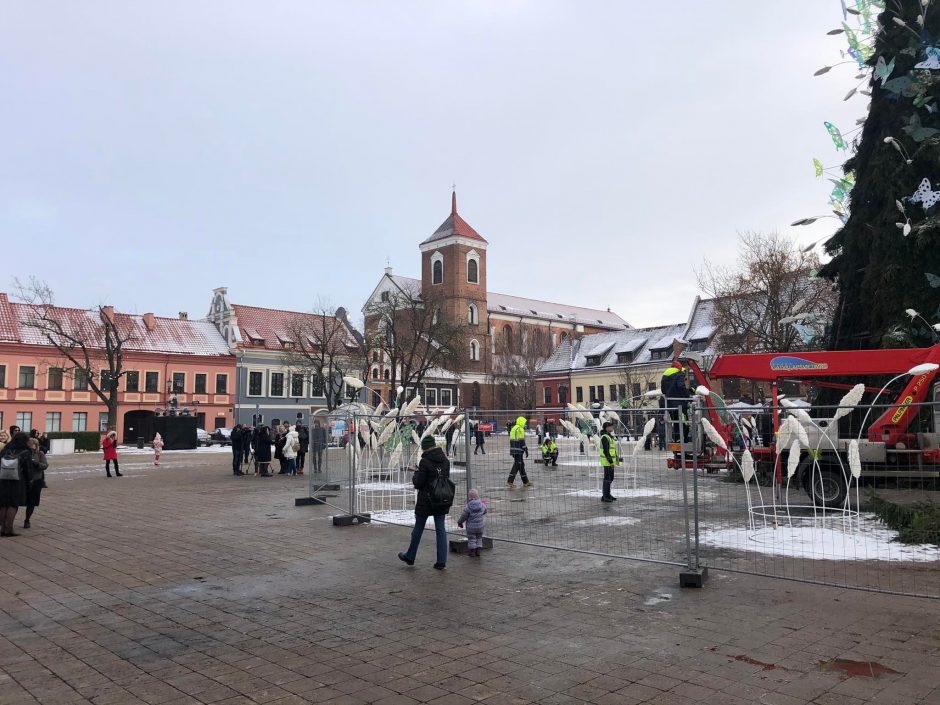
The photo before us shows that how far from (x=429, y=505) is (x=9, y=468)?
7.18m

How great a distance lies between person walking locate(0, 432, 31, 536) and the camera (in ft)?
36.5

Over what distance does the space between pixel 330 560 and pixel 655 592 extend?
424 centimetres

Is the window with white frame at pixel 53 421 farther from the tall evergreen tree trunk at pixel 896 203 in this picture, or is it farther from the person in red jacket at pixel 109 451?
the tall evergreen tree trunk at pixel 896 203

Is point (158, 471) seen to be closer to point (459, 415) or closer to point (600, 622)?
point (459, 415)

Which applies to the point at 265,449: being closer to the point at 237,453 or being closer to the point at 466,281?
the point at 237,453

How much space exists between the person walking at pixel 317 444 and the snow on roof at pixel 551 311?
83.0 metres

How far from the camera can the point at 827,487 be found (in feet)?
29.0

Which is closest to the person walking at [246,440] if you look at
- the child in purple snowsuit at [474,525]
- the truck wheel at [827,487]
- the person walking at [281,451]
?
the person walking at [281,451]

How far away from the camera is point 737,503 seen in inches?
388

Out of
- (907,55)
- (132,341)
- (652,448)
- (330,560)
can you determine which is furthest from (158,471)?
(132,341)

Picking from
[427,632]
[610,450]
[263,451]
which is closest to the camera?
[427,632]

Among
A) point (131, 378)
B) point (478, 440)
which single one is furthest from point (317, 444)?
point (131, 378)

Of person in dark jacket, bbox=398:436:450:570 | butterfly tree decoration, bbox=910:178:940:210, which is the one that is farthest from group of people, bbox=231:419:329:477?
butterfly tree decoration, bbox=910:178:940:210

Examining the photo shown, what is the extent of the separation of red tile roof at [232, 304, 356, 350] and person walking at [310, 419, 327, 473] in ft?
170
